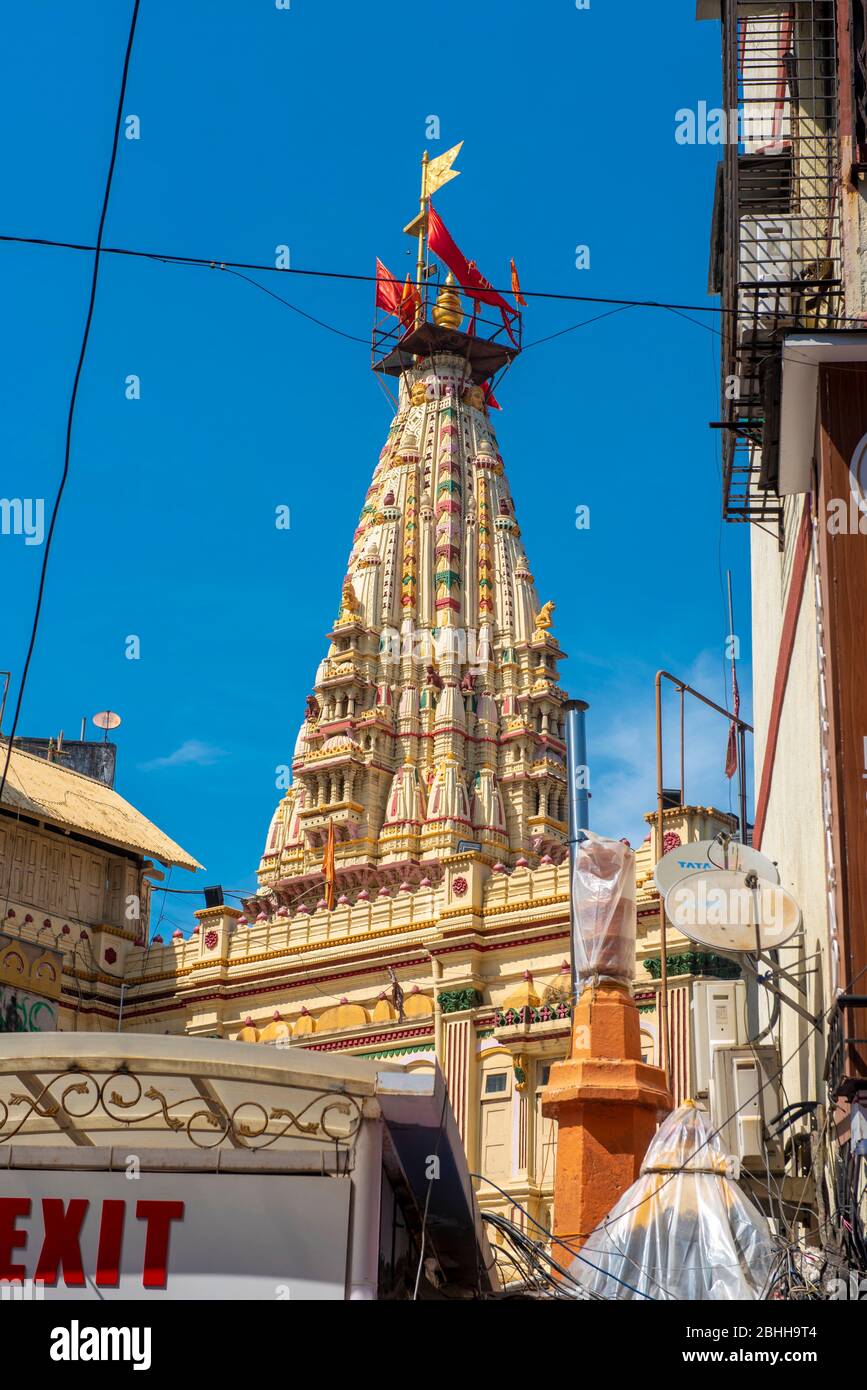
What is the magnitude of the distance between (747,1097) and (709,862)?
2.39 meters

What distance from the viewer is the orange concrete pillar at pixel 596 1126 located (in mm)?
16078

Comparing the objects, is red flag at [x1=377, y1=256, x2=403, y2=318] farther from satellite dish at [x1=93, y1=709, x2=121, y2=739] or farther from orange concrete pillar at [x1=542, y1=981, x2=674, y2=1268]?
orange concrete pillar at [x1=542, y1=981, x2=674, y2=1268]

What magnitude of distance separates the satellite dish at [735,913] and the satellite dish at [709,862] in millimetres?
272

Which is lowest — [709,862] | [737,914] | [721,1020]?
[721,1020]

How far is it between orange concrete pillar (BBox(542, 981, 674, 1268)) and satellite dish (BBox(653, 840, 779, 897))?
1814 mm

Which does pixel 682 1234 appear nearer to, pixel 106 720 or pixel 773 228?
pixel 773 228

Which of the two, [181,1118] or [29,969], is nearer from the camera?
[181,1118]

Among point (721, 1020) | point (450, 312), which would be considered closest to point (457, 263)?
point (450, 312)

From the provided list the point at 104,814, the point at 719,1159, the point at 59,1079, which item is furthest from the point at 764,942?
the point at 104,814

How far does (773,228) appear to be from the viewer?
16.3 meters

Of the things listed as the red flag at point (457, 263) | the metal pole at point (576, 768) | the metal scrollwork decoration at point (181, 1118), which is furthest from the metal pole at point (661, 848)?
the red flag at point (457, 263)

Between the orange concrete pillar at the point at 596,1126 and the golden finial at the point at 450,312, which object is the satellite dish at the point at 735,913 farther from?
the golden finial at the point at 450,312

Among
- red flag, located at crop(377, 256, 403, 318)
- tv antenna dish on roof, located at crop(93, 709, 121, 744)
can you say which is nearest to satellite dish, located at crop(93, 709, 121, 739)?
tv antenna dish on roof, located at crop(93, 709, 121, 744)
